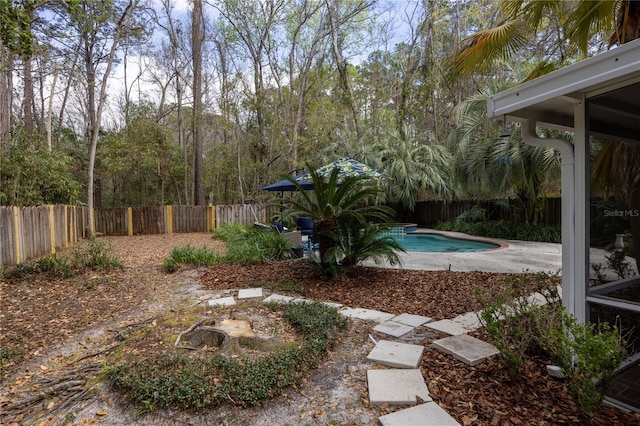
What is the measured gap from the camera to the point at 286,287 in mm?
4617

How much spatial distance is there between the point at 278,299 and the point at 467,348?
220cm

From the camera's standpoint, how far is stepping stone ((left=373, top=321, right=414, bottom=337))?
3061 mm

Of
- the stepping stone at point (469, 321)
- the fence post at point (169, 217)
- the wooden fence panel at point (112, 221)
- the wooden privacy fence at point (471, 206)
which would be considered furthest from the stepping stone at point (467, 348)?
the wooden fence panel at point (112, 221)

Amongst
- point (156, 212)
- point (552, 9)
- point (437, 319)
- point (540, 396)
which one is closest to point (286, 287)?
point (437, 319)

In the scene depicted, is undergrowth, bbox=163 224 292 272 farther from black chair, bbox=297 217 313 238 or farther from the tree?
the tree

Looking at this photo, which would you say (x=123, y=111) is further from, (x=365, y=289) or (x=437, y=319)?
(x=437, y=319)

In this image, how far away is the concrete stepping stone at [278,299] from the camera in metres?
3.98

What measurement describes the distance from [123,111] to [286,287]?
54.3 ft

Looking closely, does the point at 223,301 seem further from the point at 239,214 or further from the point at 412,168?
the point at 412,168

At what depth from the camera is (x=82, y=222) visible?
10.7 meters

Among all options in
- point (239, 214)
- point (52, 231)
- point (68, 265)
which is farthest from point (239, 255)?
point (239, 214)

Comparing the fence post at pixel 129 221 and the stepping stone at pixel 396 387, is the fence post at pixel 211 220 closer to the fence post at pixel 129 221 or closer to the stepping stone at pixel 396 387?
the fence post at pixel 129 221

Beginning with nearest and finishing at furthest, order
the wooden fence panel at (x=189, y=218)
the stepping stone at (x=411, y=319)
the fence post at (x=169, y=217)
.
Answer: the stepping stone at (x=411, y=319)
the fence post at (x=169, y=217)
the wooden fence panel at (x=189, y=218)

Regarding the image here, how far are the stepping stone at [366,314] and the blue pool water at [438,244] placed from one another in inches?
229
